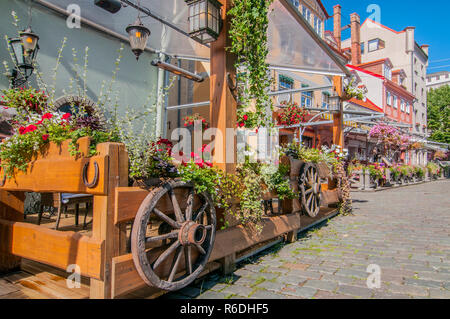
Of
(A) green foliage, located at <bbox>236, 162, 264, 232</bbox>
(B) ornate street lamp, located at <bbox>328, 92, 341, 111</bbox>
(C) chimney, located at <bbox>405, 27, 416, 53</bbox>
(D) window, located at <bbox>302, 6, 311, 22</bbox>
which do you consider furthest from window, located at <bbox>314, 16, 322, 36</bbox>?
(A) green foliage, located at <bbox>236, 162, 264, 232</bbox>

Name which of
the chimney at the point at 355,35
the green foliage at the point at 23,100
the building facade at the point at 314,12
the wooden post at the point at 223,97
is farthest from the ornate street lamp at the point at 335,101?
the chimney at the point at 355,35

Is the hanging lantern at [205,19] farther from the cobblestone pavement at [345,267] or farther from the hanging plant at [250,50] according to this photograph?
the cobblestone pavement at [345,267]

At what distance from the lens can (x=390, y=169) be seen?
15516 mm

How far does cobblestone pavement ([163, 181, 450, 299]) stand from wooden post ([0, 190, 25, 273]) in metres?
1.60

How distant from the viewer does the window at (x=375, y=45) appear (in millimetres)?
31469

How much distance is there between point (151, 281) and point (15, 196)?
1848 mm

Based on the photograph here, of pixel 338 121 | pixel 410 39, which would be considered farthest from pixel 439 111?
pixel 338 121

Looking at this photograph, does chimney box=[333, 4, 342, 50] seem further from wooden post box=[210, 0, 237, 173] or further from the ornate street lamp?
wooden post box=[210, 0, 237, 173]

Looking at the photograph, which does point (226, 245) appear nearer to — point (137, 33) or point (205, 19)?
point (205, 19)

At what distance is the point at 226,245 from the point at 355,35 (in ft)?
96.0

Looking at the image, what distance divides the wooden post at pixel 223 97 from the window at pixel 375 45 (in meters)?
34.1

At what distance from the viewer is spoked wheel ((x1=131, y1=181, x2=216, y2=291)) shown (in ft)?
6.47

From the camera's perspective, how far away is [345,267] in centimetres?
319
